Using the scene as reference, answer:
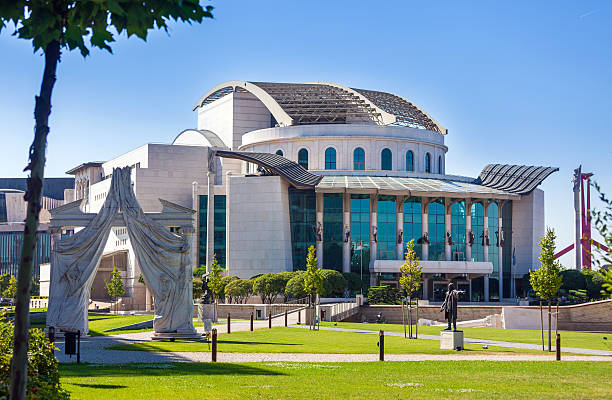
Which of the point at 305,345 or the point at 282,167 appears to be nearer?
the point at 305,345

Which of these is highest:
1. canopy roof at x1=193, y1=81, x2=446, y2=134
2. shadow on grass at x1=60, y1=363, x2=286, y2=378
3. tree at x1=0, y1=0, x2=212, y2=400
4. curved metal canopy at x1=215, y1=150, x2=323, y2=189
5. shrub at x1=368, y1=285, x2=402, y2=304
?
canopy roof at x1=193, y1=81, x2=446, y2=134

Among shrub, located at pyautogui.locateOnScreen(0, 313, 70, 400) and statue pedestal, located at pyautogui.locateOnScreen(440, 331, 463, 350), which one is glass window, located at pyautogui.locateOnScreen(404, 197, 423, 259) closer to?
statue pedestal, located at pyautogui.locateOnScreen(440, 331, 463, 350)

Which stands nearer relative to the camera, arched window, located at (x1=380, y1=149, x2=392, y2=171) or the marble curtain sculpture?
the marble curtain sculpture

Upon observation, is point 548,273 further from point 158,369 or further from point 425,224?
point 425,224

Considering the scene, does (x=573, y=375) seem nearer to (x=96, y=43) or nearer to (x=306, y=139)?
(x=96, y=43)

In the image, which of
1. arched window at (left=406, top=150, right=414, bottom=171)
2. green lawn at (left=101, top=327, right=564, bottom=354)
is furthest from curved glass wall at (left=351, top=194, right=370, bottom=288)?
green lawn at (left=101, top=327, right=564, bottom=354)

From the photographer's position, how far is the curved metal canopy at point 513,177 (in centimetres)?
10438

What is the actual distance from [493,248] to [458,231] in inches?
257

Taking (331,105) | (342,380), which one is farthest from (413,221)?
(342,380)

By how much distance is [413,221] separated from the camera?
99.6 metres

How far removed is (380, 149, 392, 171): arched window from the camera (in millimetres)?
106750

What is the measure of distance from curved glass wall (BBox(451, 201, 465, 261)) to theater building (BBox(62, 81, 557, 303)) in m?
0.12

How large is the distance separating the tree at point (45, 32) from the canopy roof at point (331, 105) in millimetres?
98144

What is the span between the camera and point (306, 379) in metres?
22.2
